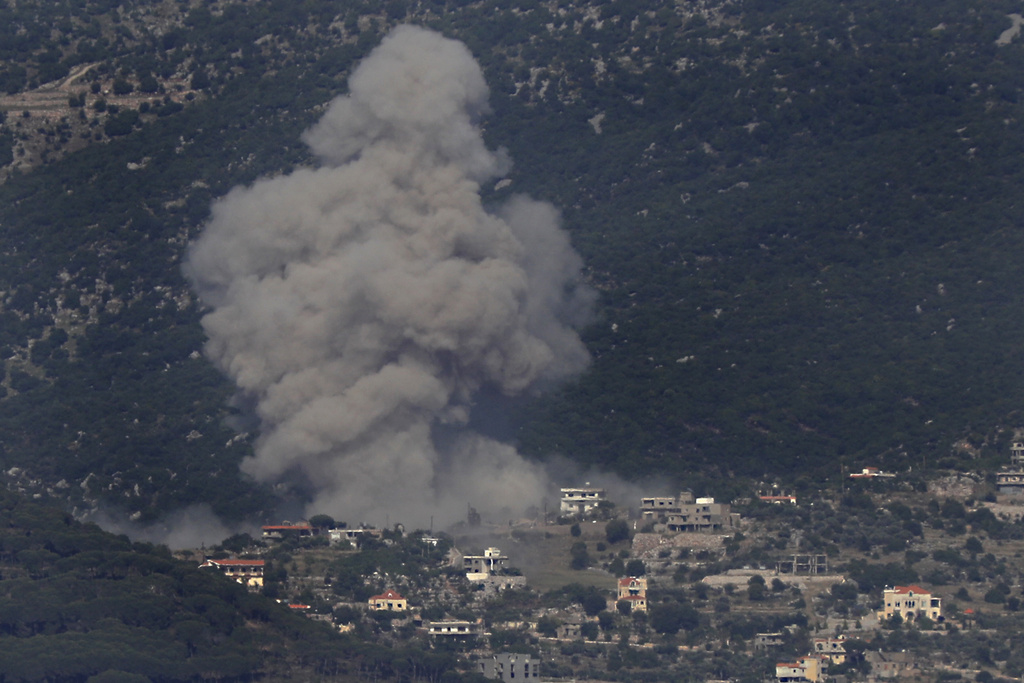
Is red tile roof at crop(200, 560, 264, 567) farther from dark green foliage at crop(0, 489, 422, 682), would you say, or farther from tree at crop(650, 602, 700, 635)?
tree at crop(650, 602, 700, 635)

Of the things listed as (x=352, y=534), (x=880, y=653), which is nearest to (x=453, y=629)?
(x=352, y=534)

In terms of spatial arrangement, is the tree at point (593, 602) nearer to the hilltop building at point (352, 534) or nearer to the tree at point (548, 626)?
the tree at point (548, 626)

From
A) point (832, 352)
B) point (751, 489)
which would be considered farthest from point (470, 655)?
point (832, 352)

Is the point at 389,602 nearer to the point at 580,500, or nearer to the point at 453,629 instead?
the point at 453,629

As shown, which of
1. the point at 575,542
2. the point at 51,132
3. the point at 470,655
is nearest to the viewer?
the point at 470,655

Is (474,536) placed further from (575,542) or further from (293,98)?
(293,98)

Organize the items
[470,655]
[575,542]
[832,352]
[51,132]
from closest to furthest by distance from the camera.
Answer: [470,655], [575,542], [832,352], [51,132]

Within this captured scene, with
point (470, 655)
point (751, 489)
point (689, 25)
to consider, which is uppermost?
point (689, 25)

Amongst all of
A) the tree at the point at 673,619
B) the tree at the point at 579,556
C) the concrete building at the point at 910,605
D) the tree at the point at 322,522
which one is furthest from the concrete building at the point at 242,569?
the concrete building at the point at 910,605
